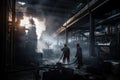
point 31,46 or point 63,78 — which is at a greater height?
point 31,46

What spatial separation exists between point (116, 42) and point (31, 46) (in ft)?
20.6

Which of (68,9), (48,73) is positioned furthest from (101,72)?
(68,9)

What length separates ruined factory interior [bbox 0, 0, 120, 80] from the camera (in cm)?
574

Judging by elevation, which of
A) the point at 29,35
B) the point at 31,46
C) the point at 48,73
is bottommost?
the point at 48,73

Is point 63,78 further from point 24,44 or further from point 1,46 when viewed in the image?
point 24,44

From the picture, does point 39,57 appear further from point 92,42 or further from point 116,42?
point 116,42

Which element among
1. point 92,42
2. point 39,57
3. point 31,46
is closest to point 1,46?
point 92,42

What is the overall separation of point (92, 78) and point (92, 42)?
346 cm

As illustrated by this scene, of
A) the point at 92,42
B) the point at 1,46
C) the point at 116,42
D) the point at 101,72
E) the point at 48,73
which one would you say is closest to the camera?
the point at 1,46

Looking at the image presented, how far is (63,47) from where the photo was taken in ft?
40.8

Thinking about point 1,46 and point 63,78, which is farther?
point 63,78

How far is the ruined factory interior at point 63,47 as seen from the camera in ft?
18.8

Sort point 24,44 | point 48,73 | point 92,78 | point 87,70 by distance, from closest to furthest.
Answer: point 48,73 → point 92,78 → point 87,70 → point 24,44

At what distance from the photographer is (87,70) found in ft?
25.3
